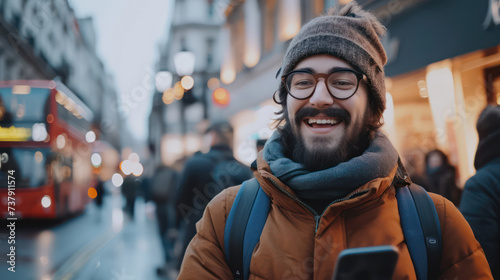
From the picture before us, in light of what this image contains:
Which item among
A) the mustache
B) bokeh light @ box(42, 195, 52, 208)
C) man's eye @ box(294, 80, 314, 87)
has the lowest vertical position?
bokeh light @ box(42, 195, 52, 208)

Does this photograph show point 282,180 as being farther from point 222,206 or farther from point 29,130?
point 29,130

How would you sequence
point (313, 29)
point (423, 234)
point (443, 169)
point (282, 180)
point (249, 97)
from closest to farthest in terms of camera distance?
point (423, 234) → point (282, 180) → point (313, 29) → point (443, 169) → point (249, 97)

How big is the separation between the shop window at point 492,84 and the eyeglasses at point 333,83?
4.31m

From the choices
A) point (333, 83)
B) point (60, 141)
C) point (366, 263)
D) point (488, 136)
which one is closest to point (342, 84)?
point (333, 83)

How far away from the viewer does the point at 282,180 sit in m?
1.54

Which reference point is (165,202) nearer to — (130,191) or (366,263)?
(366,263)

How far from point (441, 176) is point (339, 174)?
4.06 meters

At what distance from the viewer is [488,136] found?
2.43 meters

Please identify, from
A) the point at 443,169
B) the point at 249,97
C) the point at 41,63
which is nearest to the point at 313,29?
the point at 443,169

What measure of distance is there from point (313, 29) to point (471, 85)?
4987mm

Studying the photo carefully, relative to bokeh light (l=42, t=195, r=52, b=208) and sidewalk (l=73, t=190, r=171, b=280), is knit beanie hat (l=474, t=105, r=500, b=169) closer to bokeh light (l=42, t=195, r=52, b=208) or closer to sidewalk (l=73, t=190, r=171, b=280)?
sidewalk (l=73, t=190, r=171, b=280)

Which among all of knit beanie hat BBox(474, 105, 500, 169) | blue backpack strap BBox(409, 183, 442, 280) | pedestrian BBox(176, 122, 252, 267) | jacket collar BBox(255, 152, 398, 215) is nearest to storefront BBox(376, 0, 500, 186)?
knit beanie hat BBox(474, 105, 500, 169)

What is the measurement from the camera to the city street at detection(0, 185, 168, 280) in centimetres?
638

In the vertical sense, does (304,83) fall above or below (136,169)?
above
